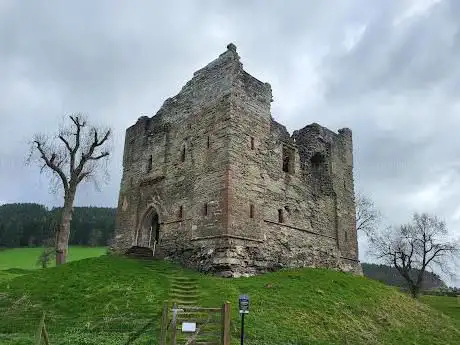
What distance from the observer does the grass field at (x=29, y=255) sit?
4938 centimetres

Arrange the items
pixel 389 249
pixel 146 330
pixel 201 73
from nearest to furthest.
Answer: pixel 146 330
pixel 201 73
pixel 389 249

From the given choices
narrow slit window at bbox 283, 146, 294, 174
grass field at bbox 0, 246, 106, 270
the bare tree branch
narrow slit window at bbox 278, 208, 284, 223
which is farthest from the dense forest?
narrow slit window at bbox 278, 208, 284, 223

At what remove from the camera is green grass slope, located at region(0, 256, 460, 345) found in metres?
13.2

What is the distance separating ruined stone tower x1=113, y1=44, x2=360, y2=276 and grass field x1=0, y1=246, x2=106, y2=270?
87.6ft

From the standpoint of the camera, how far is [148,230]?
25734 millimetres

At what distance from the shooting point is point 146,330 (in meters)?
12.5

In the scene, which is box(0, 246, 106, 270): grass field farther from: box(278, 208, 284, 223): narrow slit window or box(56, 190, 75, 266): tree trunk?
box(278, 208, 284, 223): narrow slit window

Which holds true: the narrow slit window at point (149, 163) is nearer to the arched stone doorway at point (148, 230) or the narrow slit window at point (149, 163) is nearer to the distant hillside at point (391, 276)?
the arched stone doorway at point (148, 230)

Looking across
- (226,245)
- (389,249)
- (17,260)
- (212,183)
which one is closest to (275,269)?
(226,245)

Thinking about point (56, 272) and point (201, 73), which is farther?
point (201, 73)

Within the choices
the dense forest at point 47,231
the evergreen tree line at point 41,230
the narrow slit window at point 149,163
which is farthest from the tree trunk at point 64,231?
the evergreen tree line at point 41,230

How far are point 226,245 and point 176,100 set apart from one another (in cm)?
1020

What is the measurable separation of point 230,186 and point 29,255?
147 feet

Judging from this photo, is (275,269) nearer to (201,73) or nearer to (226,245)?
(226,245)
